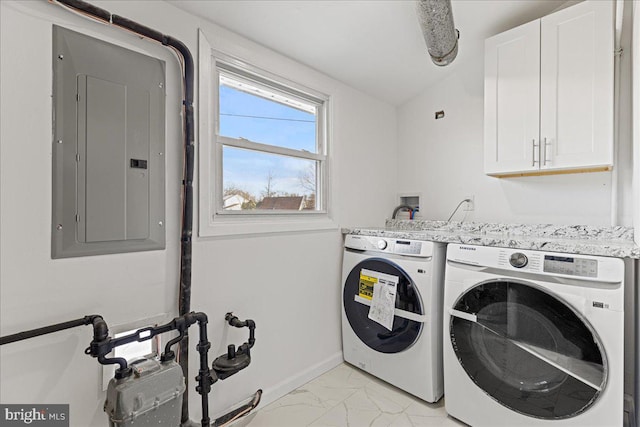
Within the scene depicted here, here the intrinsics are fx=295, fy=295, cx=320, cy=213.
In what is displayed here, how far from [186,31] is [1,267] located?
125cm

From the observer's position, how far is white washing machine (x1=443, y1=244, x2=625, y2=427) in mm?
1174

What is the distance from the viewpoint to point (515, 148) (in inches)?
72.4

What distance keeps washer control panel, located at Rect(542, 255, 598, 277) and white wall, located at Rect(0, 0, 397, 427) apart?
129 cm

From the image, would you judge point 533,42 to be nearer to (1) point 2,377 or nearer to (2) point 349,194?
(2) point 349,194

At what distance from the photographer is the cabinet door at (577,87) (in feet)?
5.10

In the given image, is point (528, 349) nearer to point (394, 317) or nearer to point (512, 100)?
point (394, 317)

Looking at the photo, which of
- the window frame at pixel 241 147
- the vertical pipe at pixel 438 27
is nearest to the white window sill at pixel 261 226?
the window frame at pixel 241 147

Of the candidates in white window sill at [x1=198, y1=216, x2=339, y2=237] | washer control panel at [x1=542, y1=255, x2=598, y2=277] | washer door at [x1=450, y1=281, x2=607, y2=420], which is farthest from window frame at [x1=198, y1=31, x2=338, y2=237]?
washer control panel at [x1=542, y1=255, x2=598, y2=277]

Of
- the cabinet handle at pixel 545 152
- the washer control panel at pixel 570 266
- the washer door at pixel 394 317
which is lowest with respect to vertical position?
the washer door at pixel 394 317

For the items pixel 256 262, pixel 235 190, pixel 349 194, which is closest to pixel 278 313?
pixel 256 262

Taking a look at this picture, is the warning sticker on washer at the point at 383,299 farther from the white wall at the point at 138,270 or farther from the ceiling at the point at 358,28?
the ceiling at the point at 358,28

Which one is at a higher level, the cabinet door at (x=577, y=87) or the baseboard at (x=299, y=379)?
the cabinet door at (x=577, y=87)

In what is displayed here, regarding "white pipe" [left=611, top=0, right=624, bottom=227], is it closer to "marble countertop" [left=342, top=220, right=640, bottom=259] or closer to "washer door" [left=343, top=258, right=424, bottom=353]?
"marble countertop" [left=342, top=220, right=640, bottom=259]

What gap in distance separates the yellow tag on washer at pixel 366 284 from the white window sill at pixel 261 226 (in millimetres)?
413
